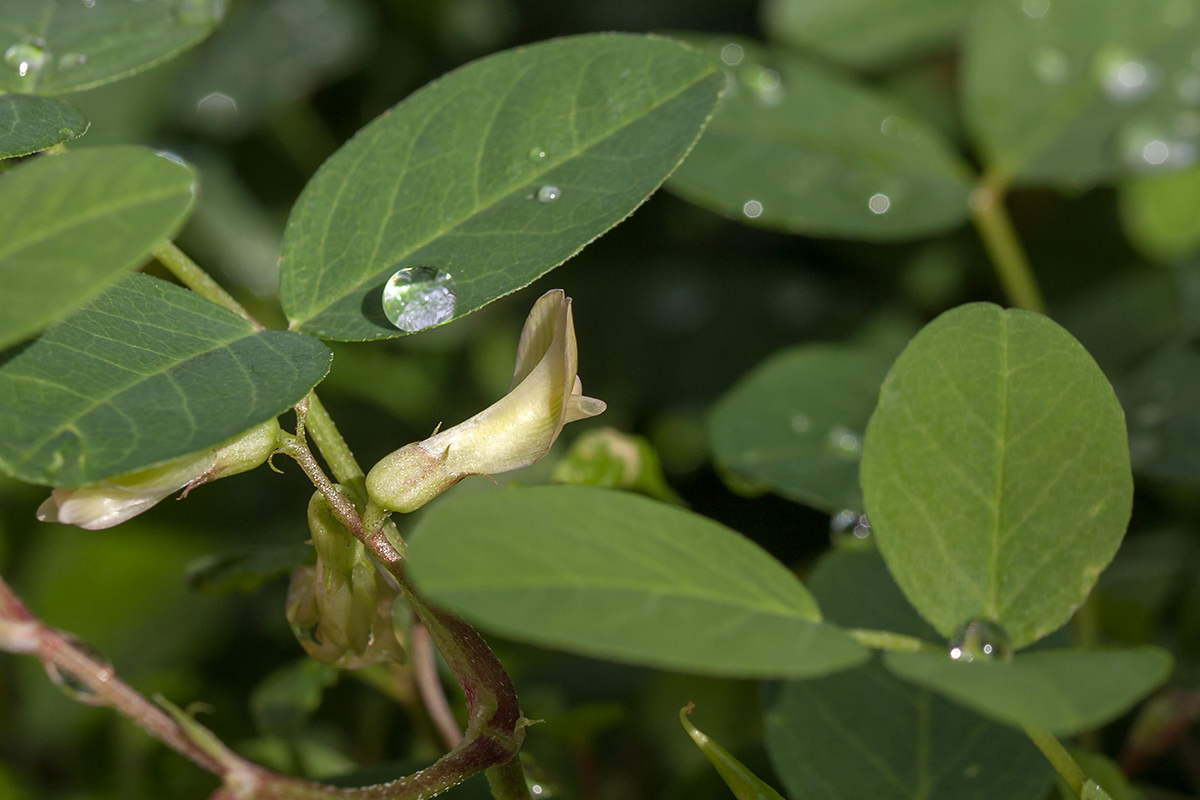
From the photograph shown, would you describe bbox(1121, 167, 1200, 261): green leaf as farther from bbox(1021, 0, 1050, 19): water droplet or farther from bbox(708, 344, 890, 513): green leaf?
bbox(708, 344, 890, 513): green leaf

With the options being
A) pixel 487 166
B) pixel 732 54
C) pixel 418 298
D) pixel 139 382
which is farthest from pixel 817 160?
pixel 139 382

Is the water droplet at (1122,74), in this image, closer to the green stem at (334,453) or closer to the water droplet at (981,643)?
the water droplet at (981,643)

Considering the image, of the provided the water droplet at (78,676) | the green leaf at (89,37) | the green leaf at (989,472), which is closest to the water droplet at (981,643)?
the green leaf at (989,472)

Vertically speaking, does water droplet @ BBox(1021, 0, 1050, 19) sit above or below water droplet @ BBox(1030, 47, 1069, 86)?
above

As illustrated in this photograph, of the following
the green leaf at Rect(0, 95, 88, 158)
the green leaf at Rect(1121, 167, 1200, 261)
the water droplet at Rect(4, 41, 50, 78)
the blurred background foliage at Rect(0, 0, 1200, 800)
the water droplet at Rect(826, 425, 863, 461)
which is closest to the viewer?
the green leaf at Rect(0, 95, 88, 158)

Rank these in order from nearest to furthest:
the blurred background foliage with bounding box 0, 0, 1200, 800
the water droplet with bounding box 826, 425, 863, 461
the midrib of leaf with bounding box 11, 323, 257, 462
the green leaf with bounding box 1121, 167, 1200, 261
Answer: the midrib of leaf with bounding box 11, 323, 257, 462 < the water droplet with bounding box 826, 425, 863, 461 < the blurred background foliage with bounding box 0, 0, 1200, 800 < the green leaf with bounding box 1121, 167, 1200, 261

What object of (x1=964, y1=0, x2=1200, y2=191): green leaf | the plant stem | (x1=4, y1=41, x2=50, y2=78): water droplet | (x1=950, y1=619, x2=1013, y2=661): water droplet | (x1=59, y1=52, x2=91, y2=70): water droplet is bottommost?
(x1=964, y1=0, x2=1200, y2=191): green leaf

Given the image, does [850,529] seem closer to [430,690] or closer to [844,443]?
[844,443]

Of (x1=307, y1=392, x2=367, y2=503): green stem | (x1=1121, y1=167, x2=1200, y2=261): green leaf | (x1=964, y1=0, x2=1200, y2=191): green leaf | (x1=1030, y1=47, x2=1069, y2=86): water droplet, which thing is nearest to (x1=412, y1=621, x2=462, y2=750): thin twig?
(x1=307, y1=392, x2=367, y2=503): green stem
